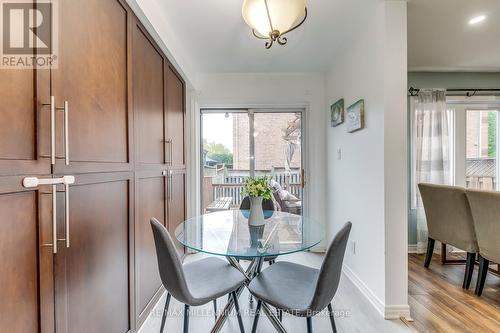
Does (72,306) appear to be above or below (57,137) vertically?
below

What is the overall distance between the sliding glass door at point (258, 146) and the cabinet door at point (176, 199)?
0.65 m

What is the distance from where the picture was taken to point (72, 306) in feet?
3.78

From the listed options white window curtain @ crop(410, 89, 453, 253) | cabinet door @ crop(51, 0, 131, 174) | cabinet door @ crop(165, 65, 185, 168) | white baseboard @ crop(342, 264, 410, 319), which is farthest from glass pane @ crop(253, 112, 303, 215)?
cabinet door @ crop(51, 0, 131, 174)

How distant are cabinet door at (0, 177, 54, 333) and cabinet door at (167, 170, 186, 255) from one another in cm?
155

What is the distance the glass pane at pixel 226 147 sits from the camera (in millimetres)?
3805

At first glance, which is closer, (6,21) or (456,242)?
(6,21)

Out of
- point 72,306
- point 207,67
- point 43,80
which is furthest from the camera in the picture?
point 207,67

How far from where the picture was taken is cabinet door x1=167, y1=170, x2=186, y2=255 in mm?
2604

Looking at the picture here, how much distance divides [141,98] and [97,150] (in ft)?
2.33

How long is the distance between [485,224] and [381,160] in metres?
1.17

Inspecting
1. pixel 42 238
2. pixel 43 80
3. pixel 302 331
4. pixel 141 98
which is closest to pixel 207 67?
pixel 141 98

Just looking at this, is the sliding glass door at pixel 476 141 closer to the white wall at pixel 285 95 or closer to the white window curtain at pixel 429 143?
the white window curtain at pixel 429 143

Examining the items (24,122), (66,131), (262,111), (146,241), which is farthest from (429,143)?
(24,122)

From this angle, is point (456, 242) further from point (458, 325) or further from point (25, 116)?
point (25, 116)
